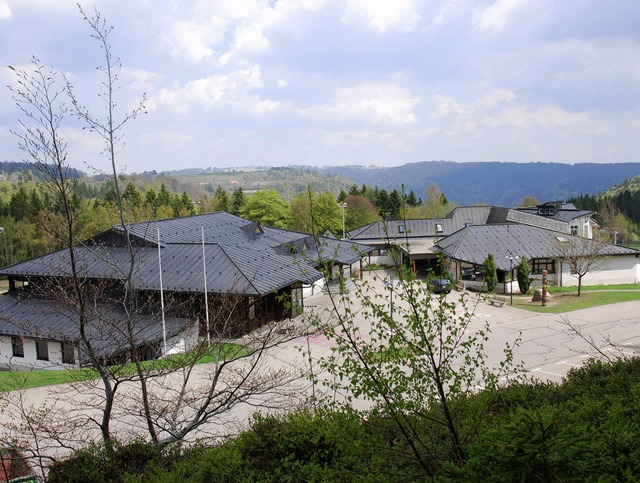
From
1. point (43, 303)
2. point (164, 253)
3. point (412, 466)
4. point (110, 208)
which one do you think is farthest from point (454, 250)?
point (110, 208)

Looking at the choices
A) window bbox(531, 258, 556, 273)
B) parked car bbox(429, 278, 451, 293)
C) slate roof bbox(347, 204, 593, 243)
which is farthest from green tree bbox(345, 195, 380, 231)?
parked car bbox(429, 278, 451, 293)

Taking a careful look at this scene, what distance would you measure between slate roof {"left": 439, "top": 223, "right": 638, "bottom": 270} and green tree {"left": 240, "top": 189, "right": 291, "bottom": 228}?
90.8 feet

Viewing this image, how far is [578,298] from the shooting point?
98.0ft

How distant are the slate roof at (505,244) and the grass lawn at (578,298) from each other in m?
2.85

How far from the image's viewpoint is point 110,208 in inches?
2224

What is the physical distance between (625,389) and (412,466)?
4.85 meters

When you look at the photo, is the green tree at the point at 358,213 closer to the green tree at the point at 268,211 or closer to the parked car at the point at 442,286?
the green tree at the point at 268,211

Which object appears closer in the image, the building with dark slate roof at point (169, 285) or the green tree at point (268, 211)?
the building with dark slate roof at point (169, 285)

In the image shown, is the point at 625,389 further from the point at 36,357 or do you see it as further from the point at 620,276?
the point at 620,276

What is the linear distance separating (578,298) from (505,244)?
7.84 meters

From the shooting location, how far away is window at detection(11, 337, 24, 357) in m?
22.4

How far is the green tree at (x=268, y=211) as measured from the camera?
6288 cm

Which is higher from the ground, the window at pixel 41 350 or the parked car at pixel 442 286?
the parked car at pixel 442 286

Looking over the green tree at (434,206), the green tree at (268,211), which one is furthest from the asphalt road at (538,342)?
the green tree at (434,206)
